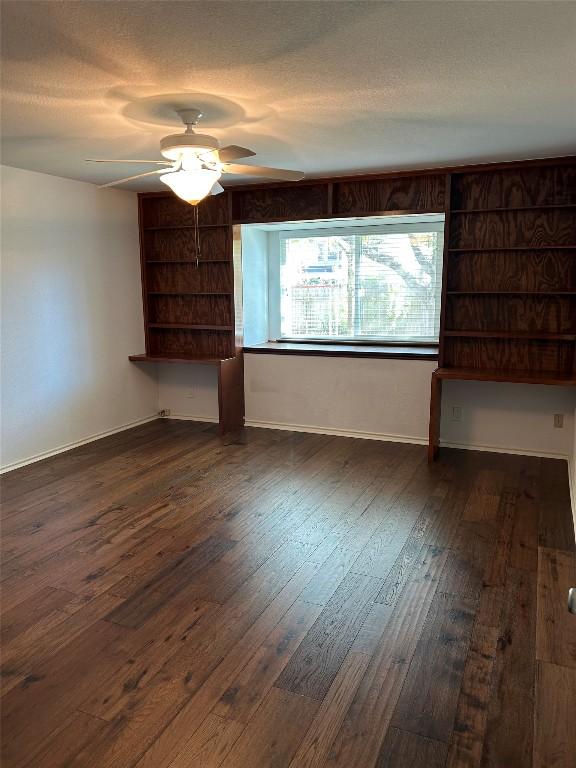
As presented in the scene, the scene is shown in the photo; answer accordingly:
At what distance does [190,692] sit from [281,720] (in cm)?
35

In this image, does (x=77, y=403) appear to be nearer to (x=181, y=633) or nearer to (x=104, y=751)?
(x=181, y=633)

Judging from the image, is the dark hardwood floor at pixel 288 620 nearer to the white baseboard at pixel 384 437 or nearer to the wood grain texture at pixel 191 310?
the white baseboard at pixel 384 437

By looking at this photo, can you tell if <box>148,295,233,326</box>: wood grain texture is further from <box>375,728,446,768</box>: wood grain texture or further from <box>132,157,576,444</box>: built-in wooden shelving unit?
<box>375,728,446,768</box>: wood grain texture

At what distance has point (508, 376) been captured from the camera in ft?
13.7

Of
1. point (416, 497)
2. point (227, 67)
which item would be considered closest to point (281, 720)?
point (416, 497)

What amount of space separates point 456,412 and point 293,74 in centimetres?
325

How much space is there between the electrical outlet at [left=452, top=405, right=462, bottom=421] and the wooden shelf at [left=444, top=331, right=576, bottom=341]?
2.02ft

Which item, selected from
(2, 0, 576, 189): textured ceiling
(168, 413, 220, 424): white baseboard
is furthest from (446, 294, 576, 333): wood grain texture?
(168, 413, 220, 424): white baseboard

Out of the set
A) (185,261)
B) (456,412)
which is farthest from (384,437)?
(185,261)

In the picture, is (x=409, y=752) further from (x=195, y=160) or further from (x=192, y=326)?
(x=192, y=326)

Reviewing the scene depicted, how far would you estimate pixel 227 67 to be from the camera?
225 cm

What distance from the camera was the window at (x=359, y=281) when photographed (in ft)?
17.5

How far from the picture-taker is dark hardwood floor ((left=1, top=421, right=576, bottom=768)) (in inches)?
69.5

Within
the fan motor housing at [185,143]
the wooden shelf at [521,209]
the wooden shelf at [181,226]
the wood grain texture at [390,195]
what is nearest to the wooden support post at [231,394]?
the wooden shelf at [181,226]
